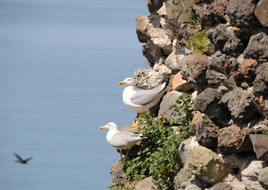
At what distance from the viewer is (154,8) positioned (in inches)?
387

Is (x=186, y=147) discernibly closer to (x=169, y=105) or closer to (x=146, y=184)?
(x=146, y=184)

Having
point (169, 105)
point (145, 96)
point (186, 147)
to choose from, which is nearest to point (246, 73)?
point (186, 147)

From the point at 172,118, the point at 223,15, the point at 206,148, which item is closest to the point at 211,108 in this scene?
the point at 206,148

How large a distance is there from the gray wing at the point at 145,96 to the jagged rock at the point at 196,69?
67.1 inches

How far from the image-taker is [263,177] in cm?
614

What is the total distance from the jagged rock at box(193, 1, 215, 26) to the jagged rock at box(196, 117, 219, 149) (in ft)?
3.73

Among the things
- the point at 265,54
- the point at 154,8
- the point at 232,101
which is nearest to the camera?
the point at 265,54

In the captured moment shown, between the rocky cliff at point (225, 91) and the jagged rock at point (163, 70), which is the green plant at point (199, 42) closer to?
the rocky cliff at point (225, 91)

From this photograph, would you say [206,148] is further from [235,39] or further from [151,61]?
[151,61]

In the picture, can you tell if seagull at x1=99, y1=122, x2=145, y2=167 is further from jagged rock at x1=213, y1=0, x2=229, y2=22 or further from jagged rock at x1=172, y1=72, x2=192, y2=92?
jagged rock at x1=213, y1=0, x2=229, y2=22

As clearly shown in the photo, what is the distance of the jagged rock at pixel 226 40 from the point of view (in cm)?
670

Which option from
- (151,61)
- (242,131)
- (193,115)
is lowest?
(242,131)

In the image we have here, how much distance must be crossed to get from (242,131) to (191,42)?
64.6 inches

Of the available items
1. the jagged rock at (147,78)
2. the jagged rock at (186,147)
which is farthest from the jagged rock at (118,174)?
the jagged rock at (186,147)
